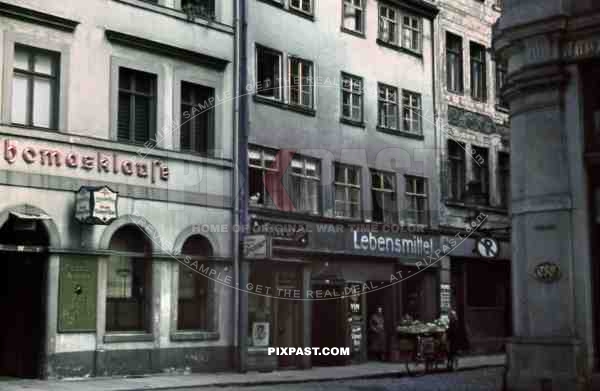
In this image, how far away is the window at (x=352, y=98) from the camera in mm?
30969

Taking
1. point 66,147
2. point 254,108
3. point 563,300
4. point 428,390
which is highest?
point 254,108

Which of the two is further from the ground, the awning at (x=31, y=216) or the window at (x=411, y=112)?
→ the window at (x=411, y=112)

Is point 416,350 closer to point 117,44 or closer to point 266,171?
point 266,171

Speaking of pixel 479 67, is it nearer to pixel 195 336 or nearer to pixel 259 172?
pixel 259 172

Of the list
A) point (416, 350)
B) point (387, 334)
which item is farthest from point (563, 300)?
point (387, 334)

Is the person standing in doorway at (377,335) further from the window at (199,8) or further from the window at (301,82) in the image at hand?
the window at (199,8)

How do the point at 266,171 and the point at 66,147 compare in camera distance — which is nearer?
the point at 66,147

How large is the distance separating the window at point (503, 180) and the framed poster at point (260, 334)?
14.5 meters

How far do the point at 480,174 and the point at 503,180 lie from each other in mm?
1478

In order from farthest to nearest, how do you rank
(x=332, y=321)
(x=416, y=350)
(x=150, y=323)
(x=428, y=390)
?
(x=332, y=321) → (x=416, y=350) → (x=150, y=323) → (x=428, y=390)

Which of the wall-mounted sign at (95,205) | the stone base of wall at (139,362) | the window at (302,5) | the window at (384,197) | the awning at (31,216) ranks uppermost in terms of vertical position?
the window at (302,5)

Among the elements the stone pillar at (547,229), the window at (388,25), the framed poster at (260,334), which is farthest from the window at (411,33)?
the stone pillar at (547,229)

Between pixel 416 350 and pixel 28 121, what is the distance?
1171 cm

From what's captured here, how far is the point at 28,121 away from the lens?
72.1 feet
